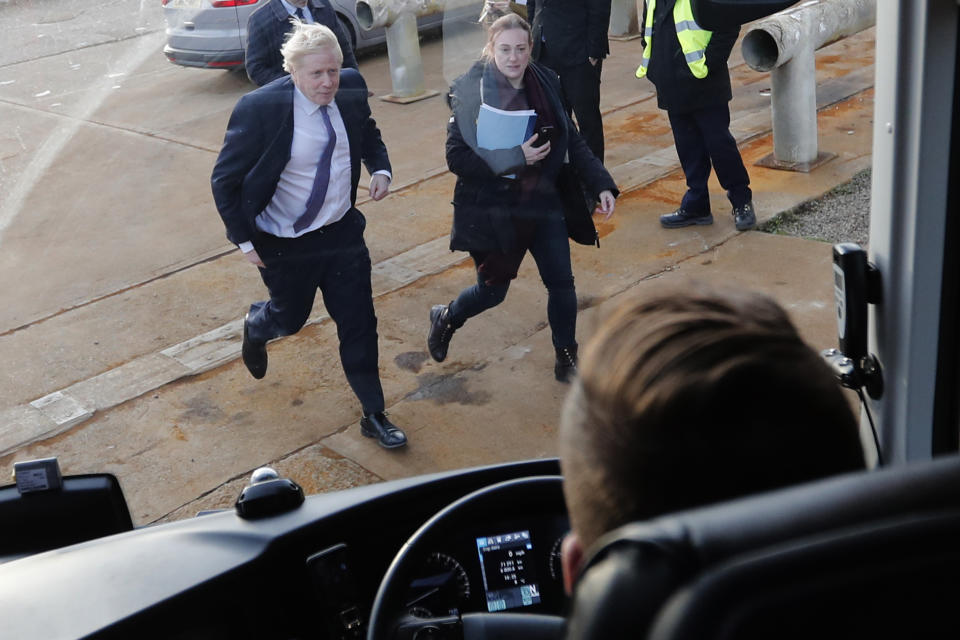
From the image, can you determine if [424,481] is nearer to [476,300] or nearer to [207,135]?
[476,300]

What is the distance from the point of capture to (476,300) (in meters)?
4.84

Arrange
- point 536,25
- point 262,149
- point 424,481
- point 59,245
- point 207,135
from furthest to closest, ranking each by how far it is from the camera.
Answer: point 207,135 < point 59,245 < point 536,25 < point 262,149 < point 424,481

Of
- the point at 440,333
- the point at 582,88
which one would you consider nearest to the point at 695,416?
the point at 440,333

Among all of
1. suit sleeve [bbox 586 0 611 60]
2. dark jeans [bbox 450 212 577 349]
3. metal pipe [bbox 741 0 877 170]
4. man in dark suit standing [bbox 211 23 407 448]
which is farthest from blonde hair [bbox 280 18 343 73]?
metal pipe [bbox 741 0 877 170]

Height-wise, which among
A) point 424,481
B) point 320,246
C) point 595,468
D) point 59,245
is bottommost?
point 59,245

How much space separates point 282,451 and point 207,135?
555cm

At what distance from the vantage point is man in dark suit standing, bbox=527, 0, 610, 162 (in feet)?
21.3

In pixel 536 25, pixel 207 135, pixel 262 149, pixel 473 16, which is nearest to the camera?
pixel 262 149

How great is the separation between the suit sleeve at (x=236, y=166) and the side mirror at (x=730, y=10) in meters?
2.56

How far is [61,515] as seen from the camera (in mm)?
2309

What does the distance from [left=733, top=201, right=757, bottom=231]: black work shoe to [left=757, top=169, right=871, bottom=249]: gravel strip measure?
7 cm

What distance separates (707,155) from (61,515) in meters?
4.80

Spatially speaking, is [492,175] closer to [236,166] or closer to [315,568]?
[236,166]

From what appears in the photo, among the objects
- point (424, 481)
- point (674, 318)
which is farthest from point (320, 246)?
point (674, 318)
